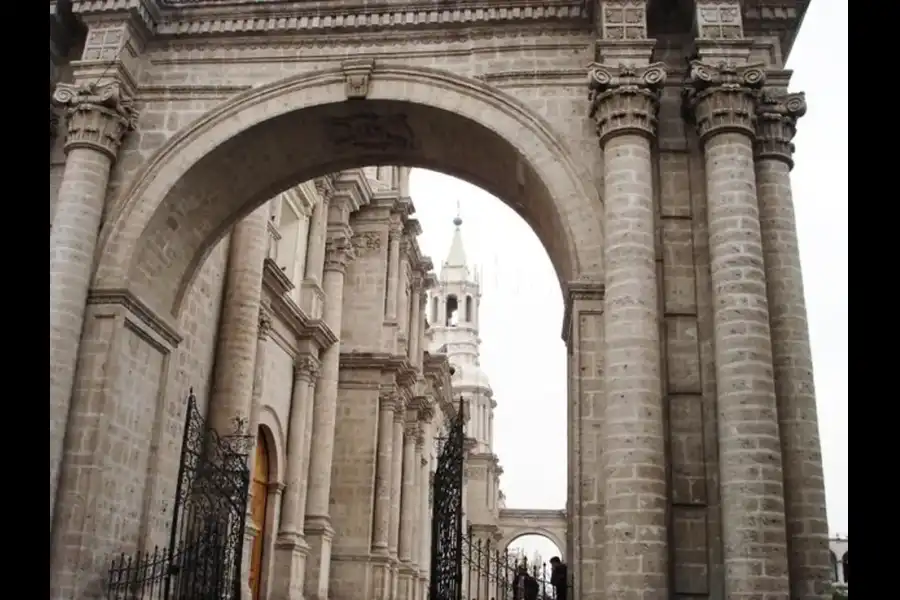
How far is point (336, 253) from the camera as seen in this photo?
68.0 ft

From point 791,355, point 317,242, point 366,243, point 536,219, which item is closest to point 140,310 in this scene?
point 536,219

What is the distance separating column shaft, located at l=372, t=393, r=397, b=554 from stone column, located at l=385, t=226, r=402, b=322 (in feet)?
6.94

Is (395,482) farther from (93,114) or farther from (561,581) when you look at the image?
(93,114)

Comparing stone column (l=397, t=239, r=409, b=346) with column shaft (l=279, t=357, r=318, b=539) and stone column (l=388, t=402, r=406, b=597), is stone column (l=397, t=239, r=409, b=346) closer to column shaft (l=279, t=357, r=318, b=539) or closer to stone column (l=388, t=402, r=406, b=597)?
stone column (l=388, t=402, r=406, b=597)

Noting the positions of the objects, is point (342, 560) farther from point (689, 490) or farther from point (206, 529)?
point (689, 490)

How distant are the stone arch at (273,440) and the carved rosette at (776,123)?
9.74 meters

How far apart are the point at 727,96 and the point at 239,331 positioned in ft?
26.7

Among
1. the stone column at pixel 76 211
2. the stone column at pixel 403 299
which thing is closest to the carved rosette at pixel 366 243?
the stone column at pixel 403 299

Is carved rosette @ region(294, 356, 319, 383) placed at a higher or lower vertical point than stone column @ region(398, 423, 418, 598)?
higher

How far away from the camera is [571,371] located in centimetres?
1028

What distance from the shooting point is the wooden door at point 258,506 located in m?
15.3

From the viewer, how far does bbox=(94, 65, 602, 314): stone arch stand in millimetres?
10664

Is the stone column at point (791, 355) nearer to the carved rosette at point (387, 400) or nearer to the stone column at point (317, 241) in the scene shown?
the stone column at point (317, 241)

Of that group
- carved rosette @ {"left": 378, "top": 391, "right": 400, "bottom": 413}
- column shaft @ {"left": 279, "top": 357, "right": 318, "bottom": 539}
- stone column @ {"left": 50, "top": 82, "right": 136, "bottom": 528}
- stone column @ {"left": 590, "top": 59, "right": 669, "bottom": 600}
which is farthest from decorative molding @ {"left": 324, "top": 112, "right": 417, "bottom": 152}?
carved rosette @ {"left": 378, "top": 391, "right": 400, "bottom": 413}
